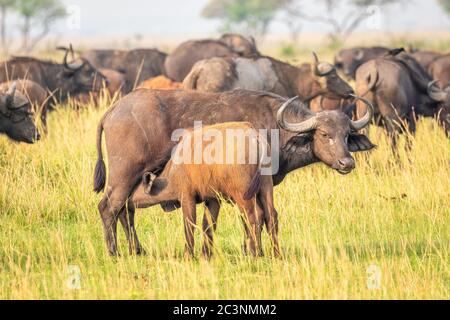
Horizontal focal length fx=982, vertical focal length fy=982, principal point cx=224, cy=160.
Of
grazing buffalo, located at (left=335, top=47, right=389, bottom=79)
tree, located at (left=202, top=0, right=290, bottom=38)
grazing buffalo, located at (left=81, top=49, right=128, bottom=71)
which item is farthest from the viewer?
tree, located at (left=202, top=0, right=290, bottom=38)

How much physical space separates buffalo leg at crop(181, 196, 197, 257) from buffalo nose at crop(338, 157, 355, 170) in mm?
1307

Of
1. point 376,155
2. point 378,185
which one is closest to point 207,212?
point 378,185

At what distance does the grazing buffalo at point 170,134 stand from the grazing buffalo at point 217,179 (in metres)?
0.34

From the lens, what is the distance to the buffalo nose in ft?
26.4

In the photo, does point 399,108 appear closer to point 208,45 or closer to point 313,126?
point 313,126

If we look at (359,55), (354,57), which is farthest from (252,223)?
(354,57)

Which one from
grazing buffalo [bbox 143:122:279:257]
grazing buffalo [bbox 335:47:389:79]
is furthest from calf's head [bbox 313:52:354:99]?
grazing buffalo [bbox 335:47:389:79]

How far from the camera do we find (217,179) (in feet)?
25.0

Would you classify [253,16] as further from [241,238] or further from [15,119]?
[241,238]

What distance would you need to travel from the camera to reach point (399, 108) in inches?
539

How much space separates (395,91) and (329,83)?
3.99ft

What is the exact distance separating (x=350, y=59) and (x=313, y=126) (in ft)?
54.3

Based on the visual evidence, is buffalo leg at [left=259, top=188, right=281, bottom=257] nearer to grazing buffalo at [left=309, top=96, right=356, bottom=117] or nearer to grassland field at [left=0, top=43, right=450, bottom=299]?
grassland field at [left=0, top=43, right=450, bottom=299]

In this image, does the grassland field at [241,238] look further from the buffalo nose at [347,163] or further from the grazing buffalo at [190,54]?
the grazing buffalo at [190,54]
